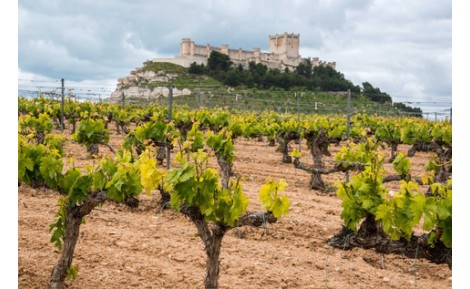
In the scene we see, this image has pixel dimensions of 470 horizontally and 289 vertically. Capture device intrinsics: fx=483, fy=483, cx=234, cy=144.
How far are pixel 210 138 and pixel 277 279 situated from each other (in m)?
4.12

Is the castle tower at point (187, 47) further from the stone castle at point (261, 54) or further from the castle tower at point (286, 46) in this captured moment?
the castle tower at point (286, 46)

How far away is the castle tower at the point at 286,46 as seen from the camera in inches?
3686

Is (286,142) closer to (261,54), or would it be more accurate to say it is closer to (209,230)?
(209,230)

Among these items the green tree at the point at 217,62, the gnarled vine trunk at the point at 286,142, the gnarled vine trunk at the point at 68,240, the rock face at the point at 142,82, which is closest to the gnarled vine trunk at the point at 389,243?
the gnarled vine trunk at the point at 68,240

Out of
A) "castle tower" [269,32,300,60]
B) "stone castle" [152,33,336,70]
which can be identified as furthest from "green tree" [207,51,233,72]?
"castle tower" [269,32,300,60]

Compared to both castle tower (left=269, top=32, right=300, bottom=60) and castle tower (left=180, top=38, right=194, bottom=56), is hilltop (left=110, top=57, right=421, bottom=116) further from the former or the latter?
castle tower (left=269, top=32, right=300, bottom=60)

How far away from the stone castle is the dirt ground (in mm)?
73697

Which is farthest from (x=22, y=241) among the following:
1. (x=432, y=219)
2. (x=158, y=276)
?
(x=432, y=219)

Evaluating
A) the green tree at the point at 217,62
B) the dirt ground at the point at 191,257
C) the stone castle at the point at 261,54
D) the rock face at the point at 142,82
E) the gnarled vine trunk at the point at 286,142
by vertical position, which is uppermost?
the stone castle at the point at 261,54

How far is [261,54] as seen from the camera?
304 ft

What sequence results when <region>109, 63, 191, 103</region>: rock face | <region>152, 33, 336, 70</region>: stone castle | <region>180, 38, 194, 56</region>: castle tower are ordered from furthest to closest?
<region>180, 38, 194, 56</region>: castle tower < <region>152, 33, 336, 70</region>: stone castle < <region>109, 63, 191, 103</region>: rock face

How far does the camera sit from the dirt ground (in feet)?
16.1

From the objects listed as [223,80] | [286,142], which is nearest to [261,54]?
[223,80]

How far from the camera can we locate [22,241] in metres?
5.74
